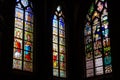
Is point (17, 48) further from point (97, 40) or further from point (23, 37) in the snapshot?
point (97, 40)

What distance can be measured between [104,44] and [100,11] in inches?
59.9

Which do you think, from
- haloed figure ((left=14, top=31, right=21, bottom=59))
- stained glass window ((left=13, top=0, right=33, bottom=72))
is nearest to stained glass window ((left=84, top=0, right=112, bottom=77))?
stained glass window ((left=13, top=0, right=33, bottom=72))

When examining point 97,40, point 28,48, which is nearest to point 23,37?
point 28,48

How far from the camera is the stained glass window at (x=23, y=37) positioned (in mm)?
12547

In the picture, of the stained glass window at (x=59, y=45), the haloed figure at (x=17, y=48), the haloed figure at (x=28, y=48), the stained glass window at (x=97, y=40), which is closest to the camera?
the haloed figure at (x=17, y=48)

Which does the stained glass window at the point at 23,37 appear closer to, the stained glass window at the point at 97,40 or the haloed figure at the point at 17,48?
the haloed figure at the point at 17,48

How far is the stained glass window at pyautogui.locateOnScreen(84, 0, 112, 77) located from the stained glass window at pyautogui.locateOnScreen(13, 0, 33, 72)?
102 inches

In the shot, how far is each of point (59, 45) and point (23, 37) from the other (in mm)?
1860

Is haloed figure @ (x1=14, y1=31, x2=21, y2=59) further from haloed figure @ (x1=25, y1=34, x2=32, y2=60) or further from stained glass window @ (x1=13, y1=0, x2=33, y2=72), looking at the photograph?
haloed figure @ (x1=25, y1=34, x2=32, y2=60)

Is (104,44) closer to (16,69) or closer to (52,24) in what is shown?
(52,24)

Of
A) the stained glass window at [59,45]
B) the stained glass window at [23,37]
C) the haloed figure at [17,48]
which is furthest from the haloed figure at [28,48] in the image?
the stained glass window at [59,45]

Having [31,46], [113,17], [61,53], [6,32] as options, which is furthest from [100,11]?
[6,32]

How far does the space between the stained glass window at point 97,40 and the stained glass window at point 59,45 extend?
0.99 meters

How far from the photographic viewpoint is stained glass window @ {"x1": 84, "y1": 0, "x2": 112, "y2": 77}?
44.1 ft
